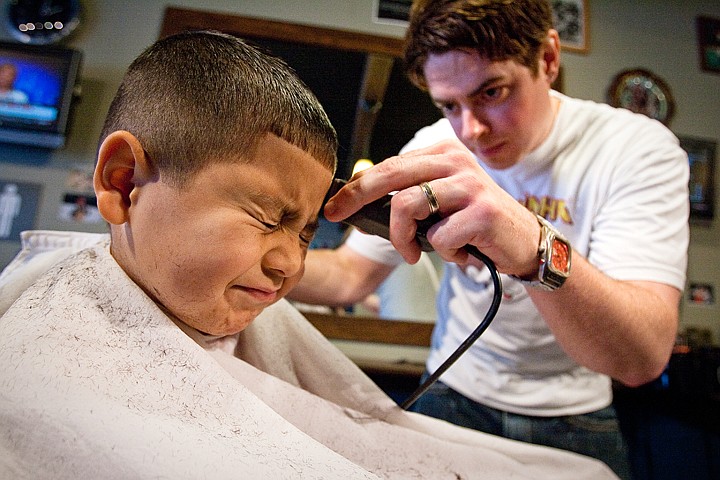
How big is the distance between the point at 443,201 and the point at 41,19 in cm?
234

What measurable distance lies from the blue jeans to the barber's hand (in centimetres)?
63

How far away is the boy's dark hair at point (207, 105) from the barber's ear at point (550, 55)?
0.85 m

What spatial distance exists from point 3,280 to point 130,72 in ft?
1.34

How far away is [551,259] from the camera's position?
0.87 meters

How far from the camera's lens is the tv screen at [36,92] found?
2.15 metres

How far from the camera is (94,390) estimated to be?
540 millimetres

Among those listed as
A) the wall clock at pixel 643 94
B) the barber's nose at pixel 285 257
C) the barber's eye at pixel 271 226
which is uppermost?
the wall clock at pixel 643 94

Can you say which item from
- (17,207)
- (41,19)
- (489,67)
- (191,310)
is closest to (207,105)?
(191,310)

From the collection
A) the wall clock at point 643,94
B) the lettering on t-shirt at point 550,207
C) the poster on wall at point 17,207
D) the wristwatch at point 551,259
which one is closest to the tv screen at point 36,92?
the poster on wall at point 17,207

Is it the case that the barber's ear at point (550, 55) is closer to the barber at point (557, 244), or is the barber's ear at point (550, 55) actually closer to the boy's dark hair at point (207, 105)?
the barber at point (557, 244)

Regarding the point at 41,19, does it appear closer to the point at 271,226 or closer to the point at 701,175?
the point at 271,226

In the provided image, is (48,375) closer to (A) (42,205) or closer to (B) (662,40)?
(A) (42,205)

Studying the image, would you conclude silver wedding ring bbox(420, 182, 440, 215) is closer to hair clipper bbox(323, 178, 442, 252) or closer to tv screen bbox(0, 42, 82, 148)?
hair clipper bbox(323, 178, 442, 252)

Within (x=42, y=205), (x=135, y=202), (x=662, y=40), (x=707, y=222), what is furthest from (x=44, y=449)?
(x=662, y=40)
